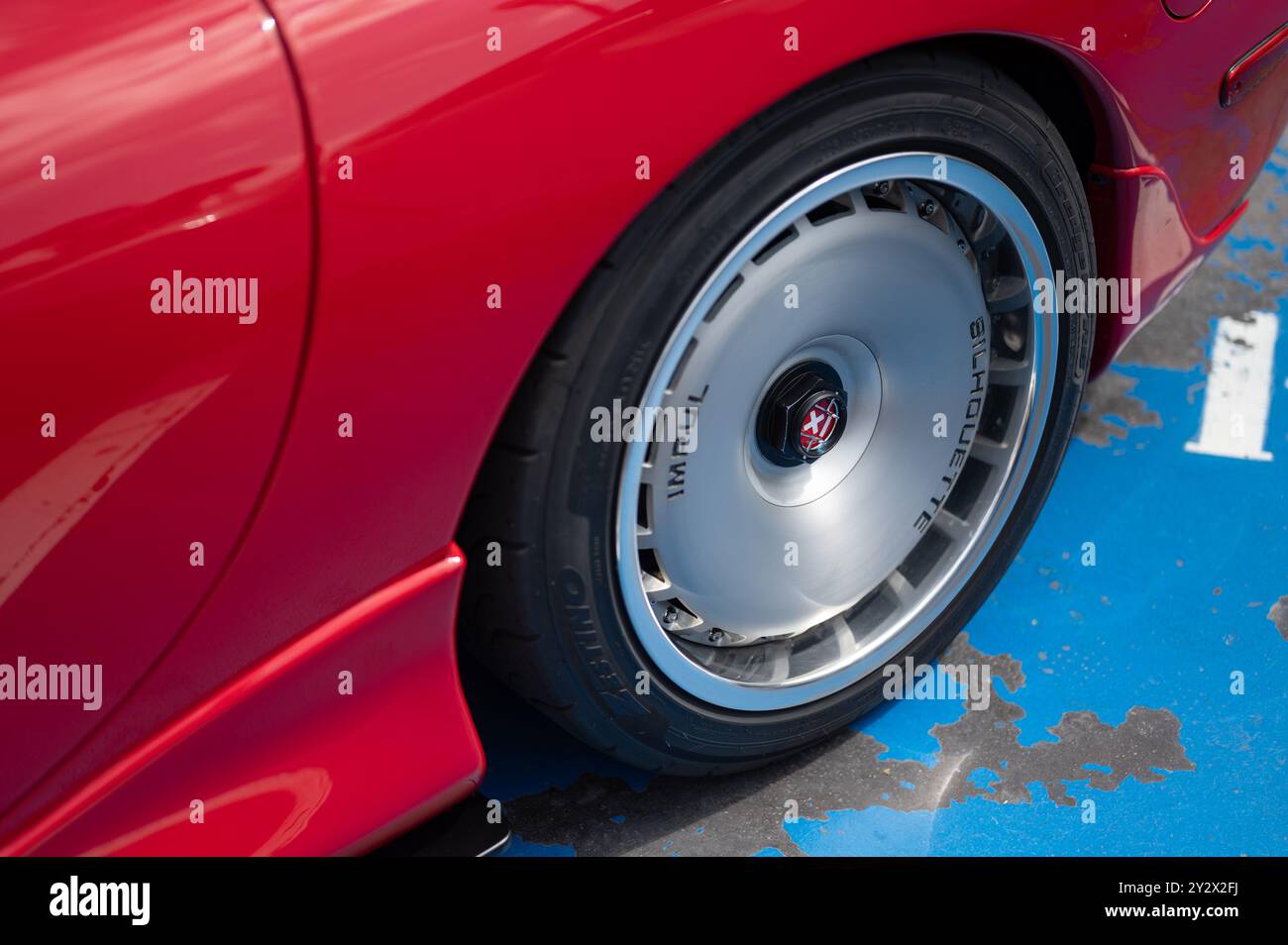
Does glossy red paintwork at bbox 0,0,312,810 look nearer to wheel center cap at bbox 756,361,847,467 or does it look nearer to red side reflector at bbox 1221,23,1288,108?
wheel center cap at bbox 756,361,847,467

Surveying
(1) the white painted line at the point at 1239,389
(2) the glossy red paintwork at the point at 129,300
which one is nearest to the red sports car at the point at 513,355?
(2) the glossy red paintwork at the point at 129,300

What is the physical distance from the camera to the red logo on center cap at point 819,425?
5.16ft

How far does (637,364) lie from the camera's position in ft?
4.26

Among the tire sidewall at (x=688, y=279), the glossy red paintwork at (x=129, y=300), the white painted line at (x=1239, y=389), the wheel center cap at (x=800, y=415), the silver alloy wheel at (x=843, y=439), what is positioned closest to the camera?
the glossy red paintwork at (x=129, y=300)

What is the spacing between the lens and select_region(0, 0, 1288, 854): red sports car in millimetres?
1021

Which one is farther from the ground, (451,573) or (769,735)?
(451,573)

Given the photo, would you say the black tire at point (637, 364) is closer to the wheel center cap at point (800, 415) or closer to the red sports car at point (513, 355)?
the red sports car at point (513, 355)

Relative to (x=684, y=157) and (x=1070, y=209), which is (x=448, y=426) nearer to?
(x=684, y=157)

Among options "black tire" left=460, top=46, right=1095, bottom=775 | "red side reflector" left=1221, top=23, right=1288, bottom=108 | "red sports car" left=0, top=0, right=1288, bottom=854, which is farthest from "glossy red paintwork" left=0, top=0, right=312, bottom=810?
"red side reflector" left=1221, top=23, right=1288, bottom=108

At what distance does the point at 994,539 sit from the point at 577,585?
761 mm

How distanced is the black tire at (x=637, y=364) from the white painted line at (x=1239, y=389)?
0.91 metres
